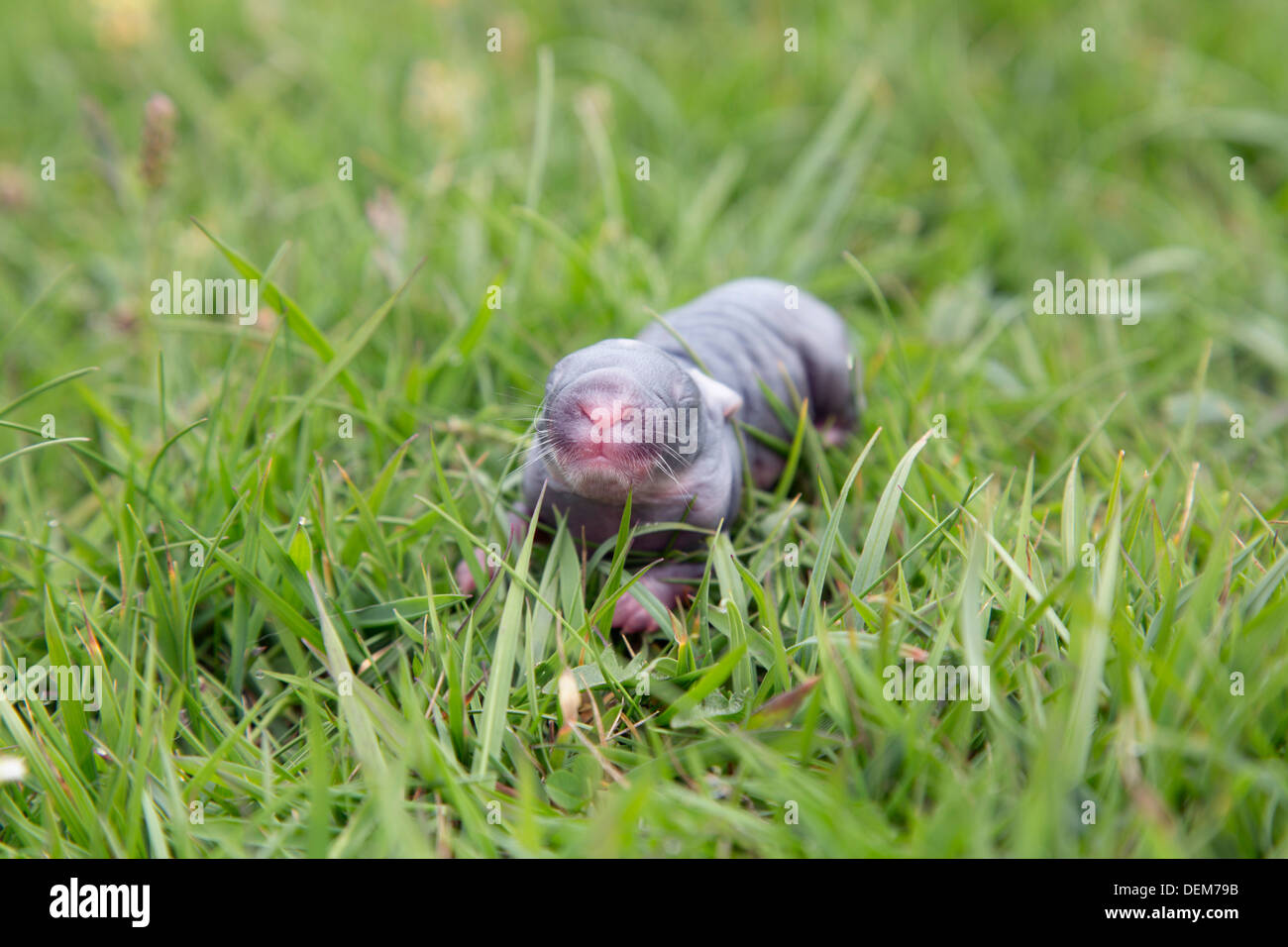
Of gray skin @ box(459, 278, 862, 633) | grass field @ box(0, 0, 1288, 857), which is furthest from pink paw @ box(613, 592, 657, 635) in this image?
grass field @ box(0, 0, 1288, 857)

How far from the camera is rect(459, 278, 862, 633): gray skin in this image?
2.74m

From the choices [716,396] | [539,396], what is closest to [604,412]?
[716,396]

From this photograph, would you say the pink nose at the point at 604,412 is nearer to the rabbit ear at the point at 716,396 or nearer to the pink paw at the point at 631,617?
the rabbit ear at the point at 716,396

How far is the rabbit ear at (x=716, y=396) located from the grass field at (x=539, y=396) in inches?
16.8

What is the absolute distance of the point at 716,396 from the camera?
10.0 feet

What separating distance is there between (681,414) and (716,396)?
9.1 inches

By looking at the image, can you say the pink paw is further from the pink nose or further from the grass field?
the pink nose

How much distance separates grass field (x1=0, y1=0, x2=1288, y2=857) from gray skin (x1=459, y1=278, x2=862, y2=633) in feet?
0.48

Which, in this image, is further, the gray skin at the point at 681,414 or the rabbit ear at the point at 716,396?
the rabbit ear at the point at 716,396

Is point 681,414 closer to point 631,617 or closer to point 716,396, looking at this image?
point 716,396

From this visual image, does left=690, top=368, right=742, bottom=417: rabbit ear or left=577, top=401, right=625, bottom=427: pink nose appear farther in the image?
left=690, top=368, right=742, bottom=417: rabbit ear

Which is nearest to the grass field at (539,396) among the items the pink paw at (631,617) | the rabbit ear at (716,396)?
the pink paw at (631,617)

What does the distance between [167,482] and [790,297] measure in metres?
2.22

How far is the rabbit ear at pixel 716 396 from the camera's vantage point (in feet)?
9.93
